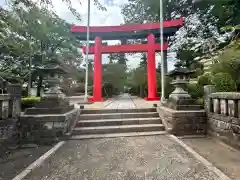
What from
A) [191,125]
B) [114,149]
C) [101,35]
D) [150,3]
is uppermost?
[150,3]

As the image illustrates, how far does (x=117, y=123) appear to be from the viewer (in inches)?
197

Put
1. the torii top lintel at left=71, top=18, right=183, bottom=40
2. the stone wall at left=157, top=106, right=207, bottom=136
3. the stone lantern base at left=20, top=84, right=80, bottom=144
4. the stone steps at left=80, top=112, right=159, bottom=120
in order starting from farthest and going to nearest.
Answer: the torii top lintel at left=71, top=18, right=183, bottom=40 < the stone steps at left=80, top=112, right=159, bottom=120 < the stone wall at left=157, top=106, right=207, bottom=136 < the stone lantern base at left=20, top=84, right=80, bottom=144

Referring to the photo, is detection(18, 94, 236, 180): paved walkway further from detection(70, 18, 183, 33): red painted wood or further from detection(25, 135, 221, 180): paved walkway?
detection(70, 18, 183, 33): red painted wood

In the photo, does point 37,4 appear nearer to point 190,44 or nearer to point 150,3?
point 150,3

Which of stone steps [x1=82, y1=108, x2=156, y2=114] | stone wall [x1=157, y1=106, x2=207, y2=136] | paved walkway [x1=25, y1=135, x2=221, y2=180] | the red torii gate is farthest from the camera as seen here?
the red torii gate

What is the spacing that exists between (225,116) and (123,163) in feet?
8.19

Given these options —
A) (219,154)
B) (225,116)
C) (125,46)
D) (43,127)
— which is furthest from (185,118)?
(125,46)

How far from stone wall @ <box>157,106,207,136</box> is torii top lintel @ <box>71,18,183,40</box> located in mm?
6216

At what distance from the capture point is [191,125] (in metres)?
4.53

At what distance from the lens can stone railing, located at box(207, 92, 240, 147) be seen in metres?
3.35

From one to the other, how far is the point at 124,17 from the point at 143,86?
6763 mm

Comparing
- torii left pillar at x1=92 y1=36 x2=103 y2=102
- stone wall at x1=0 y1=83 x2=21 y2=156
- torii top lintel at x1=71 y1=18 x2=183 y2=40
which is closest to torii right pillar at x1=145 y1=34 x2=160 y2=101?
torii top lintel at x1=71 y1=18 x2=183 y2=40

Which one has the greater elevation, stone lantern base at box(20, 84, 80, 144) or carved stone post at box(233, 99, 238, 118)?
carved stone post at box(233, 99, 238, 118)

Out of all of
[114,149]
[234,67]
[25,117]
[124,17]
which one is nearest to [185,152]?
[114,149]
